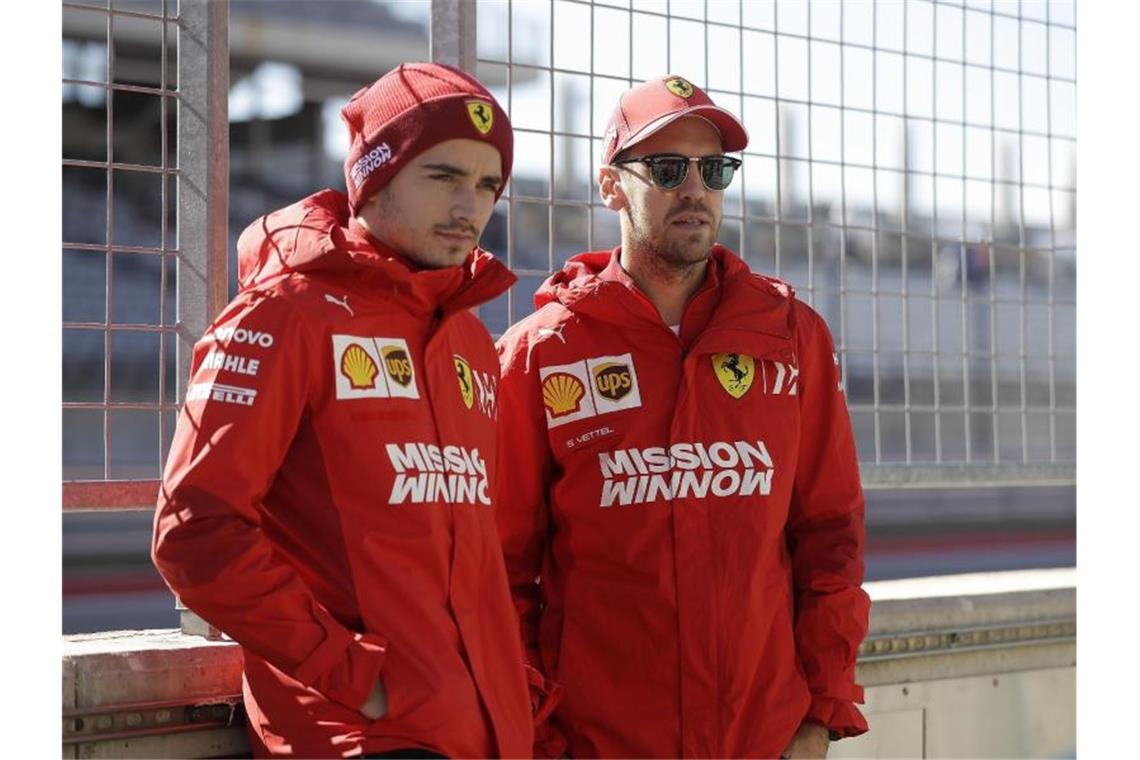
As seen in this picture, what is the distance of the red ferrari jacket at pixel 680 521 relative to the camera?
124 inches

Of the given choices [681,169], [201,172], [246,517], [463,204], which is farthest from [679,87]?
[246,517]

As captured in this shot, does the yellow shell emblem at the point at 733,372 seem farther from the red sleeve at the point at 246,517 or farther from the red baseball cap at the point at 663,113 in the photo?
the red sleeve at the point at 246,517

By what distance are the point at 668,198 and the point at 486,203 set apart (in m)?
0.68

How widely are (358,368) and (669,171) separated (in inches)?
39.8

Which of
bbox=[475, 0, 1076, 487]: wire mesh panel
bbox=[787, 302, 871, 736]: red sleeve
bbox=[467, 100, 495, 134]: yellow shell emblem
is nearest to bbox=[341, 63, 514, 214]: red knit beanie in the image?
bbox=[467, 100, 495, 134]: yellow shell emblem

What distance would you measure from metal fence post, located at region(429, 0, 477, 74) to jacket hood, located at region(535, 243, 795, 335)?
2.68 ft

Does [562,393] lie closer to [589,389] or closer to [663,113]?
[589,389]

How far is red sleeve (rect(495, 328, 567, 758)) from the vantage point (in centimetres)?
327

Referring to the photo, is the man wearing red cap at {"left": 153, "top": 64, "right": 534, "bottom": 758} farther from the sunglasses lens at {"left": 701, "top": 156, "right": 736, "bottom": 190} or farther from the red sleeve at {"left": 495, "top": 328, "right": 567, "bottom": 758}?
the sunglasses lens at {"left": 701, "top": 156, "right": 736, "bottom": 190}

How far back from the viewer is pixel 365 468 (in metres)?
2.58

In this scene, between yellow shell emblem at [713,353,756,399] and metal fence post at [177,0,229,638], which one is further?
metal fence post at [177,0,229,638]

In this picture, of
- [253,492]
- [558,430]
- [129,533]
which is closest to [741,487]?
[558,430]

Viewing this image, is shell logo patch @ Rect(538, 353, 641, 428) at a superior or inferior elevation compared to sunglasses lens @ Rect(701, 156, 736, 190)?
inferior
